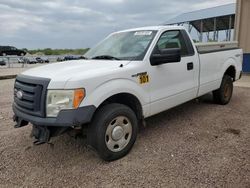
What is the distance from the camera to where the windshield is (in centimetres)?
403

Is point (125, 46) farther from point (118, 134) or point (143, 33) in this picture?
point (118, 134)

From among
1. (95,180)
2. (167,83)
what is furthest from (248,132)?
(95,180)

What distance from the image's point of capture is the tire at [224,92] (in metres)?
6.00

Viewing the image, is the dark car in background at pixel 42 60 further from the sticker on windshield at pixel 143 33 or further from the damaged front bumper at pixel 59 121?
the damaged front bumper at pixel 59 121

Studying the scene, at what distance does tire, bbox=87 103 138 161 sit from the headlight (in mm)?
393

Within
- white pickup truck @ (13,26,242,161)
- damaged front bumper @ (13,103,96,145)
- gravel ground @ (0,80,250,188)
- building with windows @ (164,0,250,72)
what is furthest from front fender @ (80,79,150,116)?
building with windows @ (164,0,250,72)

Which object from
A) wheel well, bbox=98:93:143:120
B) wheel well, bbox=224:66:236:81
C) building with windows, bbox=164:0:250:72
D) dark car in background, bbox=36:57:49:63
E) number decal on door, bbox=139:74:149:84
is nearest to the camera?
wheel well, bbox=98:93:143:120

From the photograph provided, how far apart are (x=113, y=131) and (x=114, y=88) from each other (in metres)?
0.58

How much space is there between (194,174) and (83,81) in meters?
1.73

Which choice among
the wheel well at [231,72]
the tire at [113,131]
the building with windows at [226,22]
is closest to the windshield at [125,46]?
the tire at [113,131]

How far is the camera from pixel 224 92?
6113mm

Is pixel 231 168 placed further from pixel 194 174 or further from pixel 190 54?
pixel 190 54

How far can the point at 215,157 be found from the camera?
3.52 m

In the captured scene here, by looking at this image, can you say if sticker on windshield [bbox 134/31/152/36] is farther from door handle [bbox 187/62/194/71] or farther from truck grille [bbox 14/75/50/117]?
truck grille [bbox 14/75/50/117]
